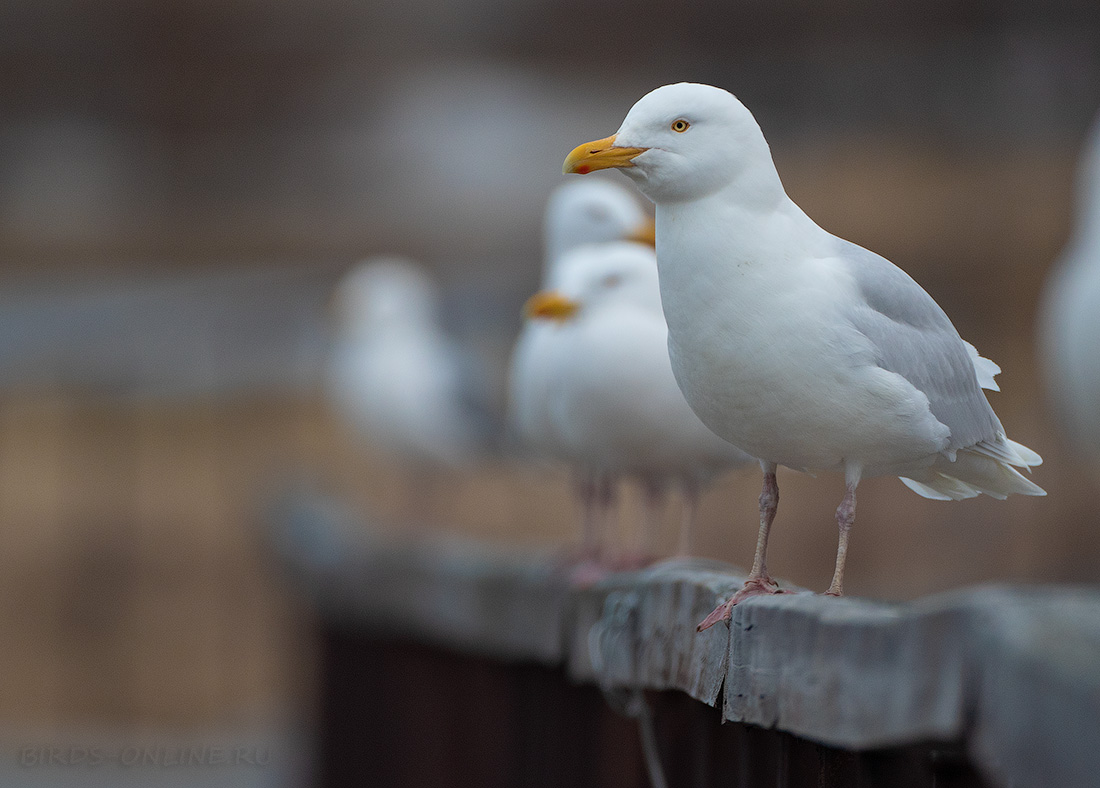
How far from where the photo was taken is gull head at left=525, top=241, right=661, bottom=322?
2729 mm

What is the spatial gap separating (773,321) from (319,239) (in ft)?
29.2

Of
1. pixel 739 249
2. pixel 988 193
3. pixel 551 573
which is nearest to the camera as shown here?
pixel 739 249

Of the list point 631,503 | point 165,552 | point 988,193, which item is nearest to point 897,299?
point 631,503

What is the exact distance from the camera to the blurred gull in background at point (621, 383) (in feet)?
8.48

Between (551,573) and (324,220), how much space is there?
7.99 meters

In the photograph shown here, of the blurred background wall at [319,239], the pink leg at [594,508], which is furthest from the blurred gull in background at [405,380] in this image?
the pink leg at [594,508]

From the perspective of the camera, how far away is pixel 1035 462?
1.76 meters

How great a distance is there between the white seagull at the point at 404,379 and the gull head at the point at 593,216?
3068 mm

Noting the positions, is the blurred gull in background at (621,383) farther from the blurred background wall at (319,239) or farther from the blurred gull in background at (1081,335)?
the blurred background wall at (319,239)

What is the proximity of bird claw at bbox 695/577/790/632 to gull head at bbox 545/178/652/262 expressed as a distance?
1654mm

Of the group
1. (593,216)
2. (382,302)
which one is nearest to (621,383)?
(593,216)

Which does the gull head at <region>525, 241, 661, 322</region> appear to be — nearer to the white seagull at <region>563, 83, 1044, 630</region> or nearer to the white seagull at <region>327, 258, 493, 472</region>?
the white seagull at <region>563, 83, 1044, 630</region>

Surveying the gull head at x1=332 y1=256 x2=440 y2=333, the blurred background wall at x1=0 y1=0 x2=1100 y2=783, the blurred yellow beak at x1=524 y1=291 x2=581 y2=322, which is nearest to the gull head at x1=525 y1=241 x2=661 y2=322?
the blurred yellow beak at x1=524 y1=291 x2=581 y2=322

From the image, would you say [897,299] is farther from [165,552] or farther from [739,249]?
[165,552]
